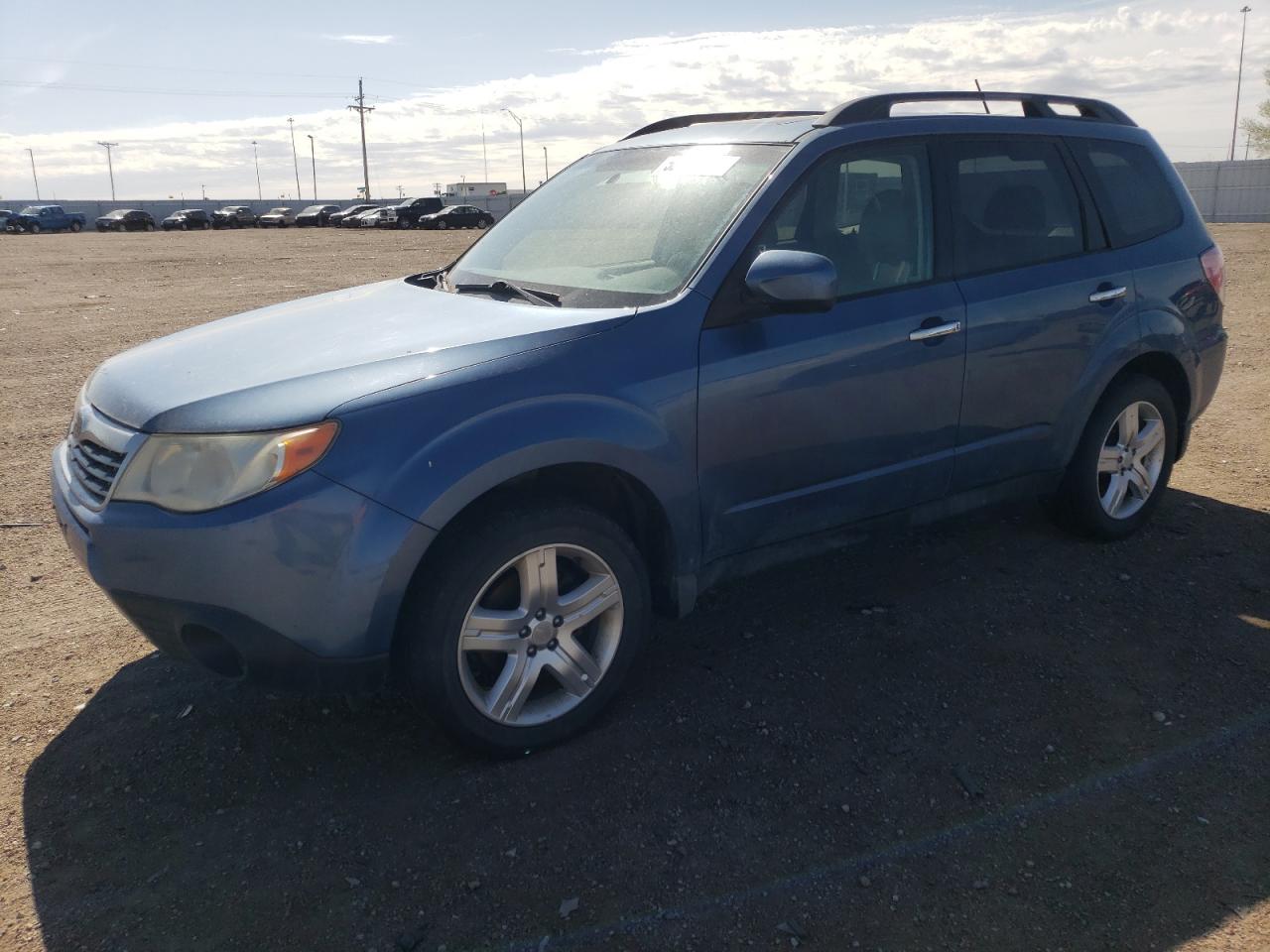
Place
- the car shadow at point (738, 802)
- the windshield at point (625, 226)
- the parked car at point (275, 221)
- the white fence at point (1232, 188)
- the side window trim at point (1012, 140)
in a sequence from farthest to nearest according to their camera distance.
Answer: the parked car at point (275, 221) → the white fence at point (1232, 188) → the side window trim at point (1012, 140) → the windshield at point (625, 226) → the car shadow at point (738, 802)

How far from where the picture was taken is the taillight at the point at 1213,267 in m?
5.10

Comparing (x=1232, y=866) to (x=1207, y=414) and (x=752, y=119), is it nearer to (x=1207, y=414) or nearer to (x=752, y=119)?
(x=752, y=119)

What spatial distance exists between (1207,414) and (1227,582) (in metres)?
3.32

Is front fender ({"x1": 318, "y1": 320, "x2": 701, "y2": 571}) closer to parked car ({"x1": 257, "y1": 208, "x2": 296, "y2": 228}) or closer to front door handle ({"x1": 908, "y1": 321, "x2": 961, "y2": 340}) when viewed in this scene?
front door handle ({"x1": 908, "y1": 321, "x2": 961, "y2": 340})

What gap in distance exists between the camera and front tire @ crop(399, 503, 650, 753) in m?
3.04

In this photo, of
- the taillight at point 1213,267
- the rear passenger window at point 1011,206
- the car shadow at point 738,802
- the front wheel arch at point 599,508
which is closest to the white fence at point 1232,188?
the taillight at point 1213,267

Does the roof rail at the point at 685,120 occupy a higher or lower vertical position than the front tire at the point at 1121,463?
higher

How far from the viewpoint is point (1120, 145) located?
16.4 feet

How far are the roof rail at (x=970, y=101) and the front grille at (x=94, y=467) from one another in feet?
8.77

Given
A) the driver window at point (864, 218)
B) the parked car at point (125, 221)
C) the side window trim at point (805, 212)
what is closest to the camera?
the side window trim at point (805, 212)

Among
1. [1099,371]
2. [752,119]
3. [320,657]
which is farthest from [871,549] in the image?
[320,657]

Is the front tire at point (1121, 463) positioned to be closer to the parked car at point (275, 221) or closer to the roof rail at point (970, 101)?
the roof rail at point (970, 101)

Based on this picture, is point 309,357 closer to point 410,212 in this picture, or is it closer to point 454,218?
point 454,218

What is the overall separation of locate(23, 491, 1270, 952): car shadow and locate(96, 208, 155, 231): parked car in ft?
206
